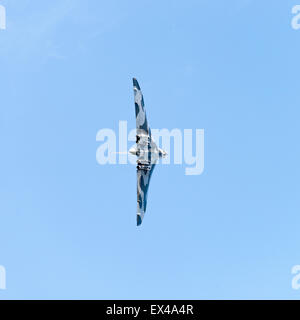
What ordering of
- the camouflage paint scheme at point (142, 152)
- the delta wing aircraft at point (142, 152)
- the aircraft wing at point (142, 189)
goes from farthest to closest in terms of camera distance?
the aircraft wing at point (142, 189) < the camouflage paint scheme at point (142, 152) < the delta wing aircraft at point (142, 152)

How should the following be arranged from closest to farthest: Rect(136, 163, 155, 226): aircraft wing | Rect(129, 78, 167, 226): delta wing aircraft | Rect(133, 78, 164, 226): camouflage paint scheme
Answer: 1. Rect(129, 78, 167, 226): delta wing aircraft
2. Rect(133, 78, 164, 226): camouflage paint scheme
3. Rect(136, 163, 155, 226): aircraft wing

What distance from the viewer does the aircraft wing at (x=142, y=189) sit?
101 m

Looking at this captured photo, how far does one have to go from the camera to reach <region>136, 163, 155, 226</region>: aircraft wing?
100688 mm

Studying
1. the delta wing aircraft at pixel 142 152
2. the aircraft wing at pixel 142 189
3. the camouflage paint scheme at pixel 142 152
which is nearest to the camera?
the delta wing aircraft at pixel 142 152

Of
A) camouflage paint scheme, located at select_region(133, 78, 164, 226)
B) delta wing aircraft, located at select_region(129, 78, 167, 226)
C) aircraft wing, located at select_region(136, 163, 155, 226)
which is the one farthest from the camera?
aircraft wing, located at select_region(136, 163, 155, 226)

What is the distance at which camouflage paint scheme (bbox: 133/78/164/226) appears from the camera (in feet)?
319

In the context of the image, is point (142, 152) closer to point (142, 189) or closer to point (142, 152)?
point (142, 152)

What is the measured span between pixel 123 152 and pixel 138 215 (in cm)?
1643

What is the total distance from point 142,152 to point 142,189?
9056mm

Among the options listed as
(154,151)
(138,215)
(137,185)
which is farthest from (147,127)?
(138,215)

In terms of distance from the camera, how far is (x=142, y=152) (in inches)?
3826

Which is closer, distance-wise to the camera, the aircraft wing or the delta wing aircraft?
the delta wing aircraft

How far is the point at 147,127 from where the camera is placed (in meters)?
98.8

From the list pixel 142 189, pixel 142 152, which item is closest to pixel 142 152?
pixel 142 152
